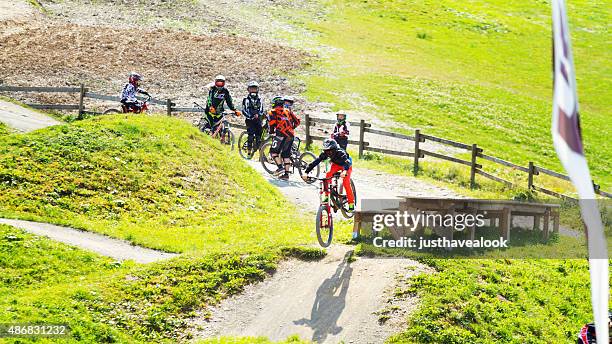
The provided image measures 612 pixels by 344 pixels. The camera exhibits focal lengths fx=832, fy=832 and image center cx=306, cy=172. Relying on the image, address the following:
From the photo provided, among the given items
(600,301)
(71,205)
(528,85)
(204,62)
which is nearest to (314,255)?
(71,205)

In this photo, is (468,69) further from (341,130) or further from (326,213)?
(326,213)

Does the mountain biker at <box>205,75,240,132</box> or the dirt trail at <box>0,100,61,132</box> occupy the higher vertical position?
the mountain biker at <box>205,75,240,132</box>

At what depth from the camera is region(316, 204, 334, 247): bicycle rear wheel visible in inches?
637

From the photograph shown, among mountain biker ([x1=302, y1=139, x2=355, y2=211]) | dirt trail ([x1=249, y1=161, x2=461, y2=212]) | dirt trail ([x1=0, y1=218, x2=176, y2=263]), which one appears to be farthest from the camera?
dirt trail ([x1=249, y1=161, x2=461, y2=212])

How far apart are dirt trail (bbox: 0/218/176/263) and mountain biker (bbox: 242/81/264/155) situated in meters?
8.32

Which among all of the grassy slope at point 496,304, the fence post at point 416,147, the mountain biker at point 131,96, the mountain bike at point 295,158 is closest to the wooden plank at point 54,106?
the mountain biker at point 131,96

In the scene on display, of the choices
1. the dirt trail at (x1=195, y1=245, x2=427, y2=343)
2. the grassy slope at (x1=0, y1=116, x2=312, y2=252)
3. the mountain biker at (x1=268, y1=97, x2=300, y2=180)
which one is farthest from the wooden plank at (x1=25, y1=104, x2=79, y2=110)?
the dirt trail at (x1=195, y1=245, x2=427, y2=343)

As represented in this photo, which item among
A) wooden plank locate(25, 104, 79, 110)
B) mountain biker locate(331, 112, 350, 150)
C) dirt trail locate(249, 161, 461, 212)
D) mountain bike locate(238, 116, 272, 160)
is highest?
mountain biker locate(331, 112, 350, 150)

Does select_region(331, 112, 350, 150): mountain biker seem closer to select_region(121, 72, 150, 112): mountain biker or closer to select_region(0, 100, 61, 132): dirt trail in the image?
select_region(121, 72, 150, 112): mountain biker

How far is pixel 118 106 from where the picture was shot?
36.5 m

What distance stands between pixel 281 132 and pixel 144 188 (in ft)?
15.8

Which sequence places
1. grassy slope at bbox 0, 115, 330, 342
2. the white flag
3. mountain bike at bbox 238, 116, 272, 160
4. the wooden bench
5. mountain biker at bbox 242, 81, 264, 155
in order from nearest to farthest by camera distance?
the white flag < grassy slope at bbox 0, 115, 330, 342 < the wooden bench < mountain biker at bbox 242, 81, 264, 155 < mountain bike at bbox 238, 116, 272, 160

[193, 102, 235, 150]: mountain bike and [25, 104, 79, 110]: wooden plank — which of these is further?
[25, 104, 79, 110]: wooden plank

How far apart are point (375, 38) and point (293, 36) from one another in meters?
6.56
